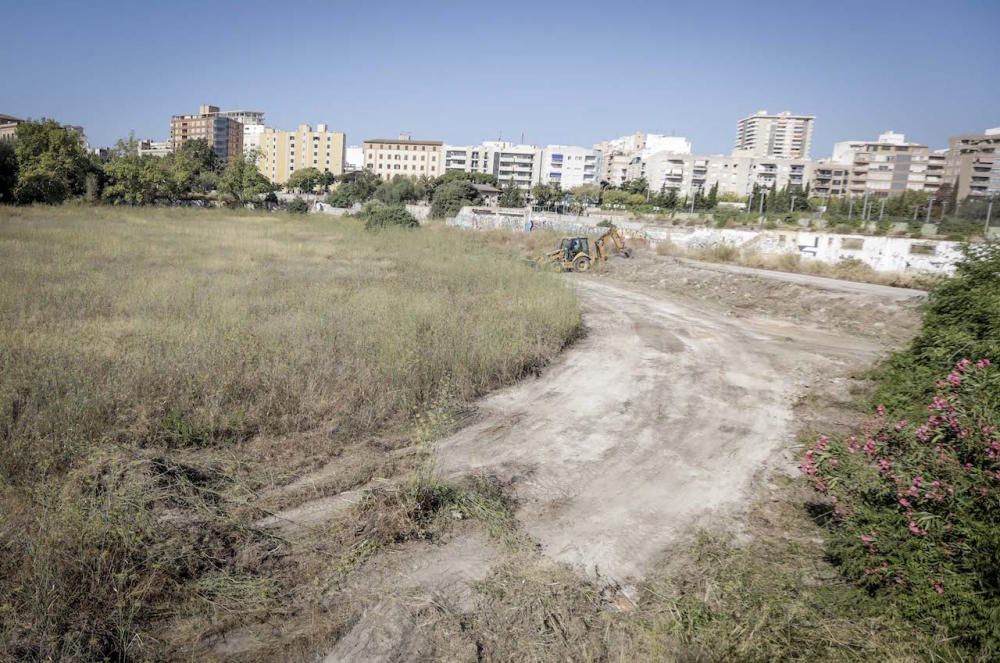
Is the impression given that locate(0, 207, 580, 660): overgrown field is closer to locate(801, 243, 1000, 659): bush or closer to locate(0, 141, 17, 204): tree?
locate(801, 243, 1000, 659): bush

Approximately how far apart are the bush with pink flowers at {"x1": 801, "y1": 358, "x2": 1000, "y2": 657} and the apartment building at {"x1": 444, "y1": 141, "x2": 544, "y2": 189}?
129253 millimetres

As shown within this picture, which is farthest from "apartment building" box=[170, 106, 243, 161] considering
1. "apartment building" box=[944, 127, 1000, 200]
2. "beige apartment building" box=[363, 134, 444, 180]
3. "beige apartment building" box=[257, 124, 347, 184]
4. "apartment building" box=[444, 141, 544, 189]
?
"apartment building" box=[944, 127, 1000, 200]

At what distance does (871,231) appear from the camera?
133 feet

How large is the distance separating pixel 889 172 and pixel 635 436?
129 m

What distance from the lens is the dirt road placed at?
16.8ft

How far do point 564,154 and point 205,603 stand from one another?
132 metres

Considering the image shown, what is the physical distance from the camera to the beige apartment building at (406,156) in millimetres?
133500

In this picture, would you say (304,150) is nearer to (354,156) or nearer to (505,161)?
(354,156)

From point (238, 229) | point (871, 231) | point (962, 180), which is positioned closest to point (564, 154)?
point (962, 180)

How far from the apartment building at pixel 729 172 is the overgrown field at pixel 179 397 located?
112997 mm

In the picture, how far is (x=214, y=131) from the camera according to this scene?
16312cm

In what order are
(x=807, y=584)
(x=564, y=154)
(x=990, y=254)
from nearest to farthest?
1. (x=807, y=584)
2. (x=990, y=254)
3. (x=564, y=154)

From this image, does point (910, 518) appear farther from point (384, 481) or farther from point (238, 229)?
point (238, 229)

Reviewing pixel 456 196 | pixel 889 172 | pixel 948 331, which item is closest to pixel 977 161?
pixel 889 172
